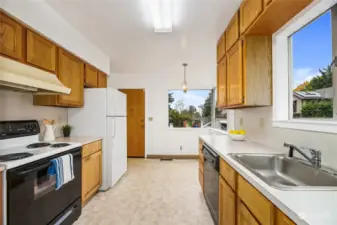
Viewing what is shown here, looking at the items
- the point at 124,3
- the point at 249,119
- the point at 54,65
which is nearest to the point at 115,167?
the point at 54,65

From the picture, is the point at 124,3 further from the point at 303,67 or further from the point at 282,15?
the point at 303,67

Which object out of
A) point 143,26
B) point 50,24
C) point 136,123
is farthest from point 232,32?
point 136,123

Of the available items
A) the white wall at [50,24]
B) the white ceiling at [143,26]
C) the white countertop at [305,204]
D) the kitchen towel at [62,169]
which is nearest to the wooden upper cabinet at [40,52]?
the white wall at [50,24]

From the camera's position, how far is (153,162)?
5355 millimetres

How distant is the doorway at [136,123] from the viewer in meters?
5.91

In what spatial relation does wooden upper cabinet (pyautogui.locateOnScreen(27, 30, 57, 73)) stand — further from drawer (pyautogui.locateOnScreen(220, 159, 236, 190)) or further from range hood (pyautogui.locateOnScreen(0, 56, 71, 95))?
drawer (pyautogui.locateOnScreen(220, 159, 236, 190))

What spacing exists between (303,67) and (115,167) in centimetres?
304

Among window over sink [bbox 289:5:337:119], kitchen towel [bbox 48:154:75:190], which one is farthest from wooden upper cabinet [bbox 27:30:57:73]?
window over sink [bbox 289:5:337:119]

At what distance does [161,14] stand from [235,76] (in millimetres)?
1180

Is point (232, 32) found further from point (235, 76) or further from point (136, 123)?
point (136, 123)

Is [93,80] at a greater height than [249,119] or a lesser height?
greater

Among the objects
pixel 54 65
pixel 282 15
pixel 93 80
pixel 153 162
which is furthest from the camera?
pixel 153 162

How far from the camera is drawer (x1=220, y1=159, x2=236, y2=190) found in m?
1.60

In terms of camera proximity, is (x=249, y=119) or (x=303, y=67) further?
(x=249, y=119)
